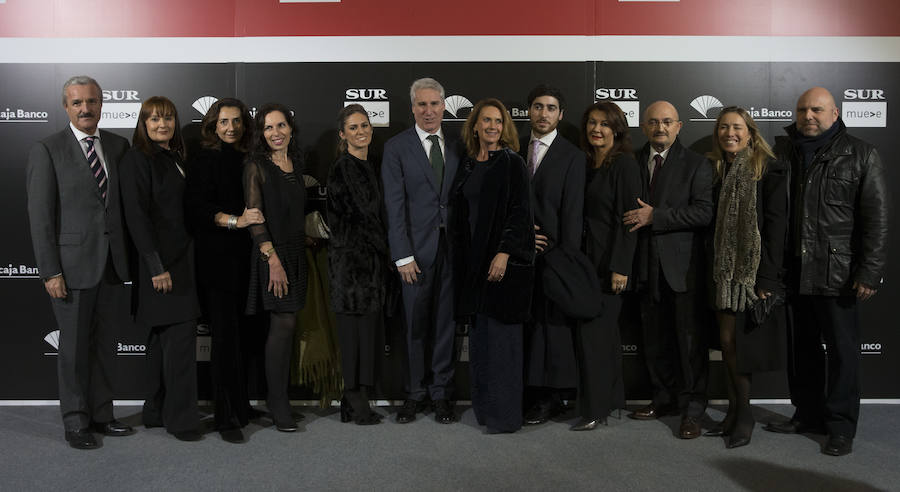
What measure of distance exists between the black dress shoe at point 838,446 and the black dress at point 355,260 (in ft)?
8.63

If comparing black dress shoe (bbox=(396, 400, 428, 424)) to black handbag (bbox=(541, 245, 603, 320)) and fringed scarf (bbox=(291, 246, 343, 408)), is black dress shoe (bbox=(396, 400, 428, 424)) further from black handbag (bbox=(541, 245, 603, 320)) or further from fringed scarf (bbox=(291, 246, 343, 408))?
black handbag (bbox=(541, 245, 603, 320))

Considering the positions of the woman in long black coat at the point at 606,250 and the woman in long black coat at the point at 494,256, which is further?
the woman in long black coat at the point at 606,250

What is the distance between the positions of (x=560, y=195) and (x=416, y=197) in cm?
88

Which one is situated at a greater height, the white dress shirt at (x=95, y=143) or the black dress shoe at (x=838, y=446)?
the white dress shirt at (x=95, y=143)

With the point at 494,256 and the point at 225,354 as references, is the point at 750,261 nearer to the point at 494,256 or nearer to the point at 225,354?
the point at 494,256

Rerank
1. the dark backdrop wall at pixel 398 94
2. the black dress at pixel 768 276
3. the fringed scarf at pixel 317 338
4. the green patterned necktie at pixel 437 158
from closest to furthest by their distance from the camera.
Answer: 1. the black dress at pixel 768 276
2. the green patterned necktie at pixel 437 158
3. the fringed scarf at pixel 317 338
4. the dark backdrop wall at pixel 398 94

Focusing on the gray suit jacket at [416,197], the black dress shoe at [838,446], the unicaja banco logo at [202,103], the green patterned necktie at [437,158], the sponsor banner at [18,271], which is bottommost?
the black dress shoe at [838,446]

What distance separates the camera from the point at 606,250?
438 cm

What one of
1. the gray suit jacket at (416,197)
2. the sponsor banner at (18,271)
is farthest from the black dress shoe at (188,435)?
the sponsor banner at (18,271)

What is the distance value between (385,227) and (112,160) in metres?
1.65

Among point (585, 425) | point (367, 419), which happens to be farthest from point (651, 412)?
point (367, 419)

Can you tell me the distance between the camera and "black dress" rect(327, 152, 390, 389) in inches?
174

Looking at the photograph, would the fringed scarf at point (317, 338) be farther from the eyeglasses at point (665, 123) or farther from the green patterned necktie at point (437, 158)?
the eyeglasses at point (665, 123)

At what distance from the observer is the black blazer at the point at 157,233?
411 centimetres
